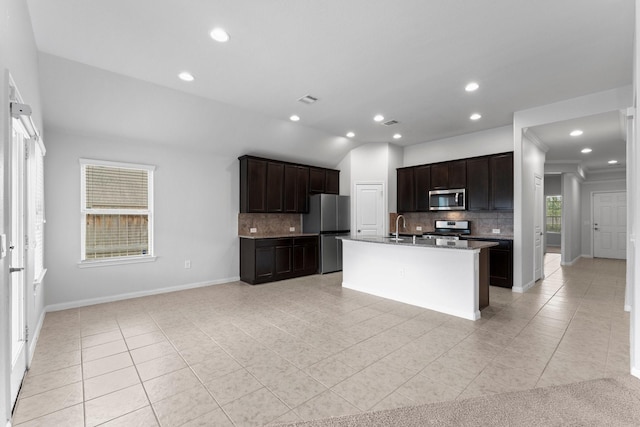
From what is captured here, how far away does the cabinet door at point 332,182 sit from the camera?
23.5 ft

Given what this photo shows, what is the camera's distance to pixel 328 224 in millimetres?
6637

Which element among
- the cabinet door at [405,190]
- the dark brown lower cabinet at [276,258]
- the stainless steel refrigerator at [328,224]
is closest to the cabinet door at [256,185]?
the dark brown lower cabinet at [276,258]

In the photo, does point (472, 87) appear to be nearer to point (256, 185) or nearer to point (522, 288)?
point (522, 288)

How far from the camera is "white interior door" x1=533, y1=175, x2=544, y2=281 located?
5.57 metres

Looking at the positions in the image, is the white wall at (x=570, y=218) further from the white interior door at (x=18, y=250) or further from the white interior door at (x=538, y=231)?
the white interior door at (x=18, y=250)

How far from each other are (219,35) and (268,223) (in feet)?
13.4

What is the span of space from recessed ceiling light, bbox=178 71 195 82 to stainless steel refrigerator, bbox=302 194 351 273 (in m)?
3.47

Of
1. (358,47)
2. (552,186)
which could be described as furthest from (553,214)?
(358,47)

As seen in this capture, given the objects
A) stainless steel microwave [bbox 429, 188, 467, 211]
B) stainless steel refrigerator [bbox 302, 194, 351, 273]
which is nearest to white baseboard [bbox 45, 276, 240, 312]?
stainless steel refrigerator [bbox 302, 194, 351, 273]

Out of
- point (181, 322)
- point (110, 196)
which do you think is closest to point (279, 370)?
point (181, 322)

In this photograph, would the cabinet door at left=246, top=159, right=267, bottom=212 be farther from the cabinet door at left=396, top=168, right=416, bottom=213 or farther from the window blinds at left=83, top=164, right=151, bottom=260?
the cabinet door at left=396, top=168, right=416, bottom=213

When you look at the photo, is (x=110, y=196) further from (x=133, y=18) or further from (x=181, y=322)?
(x=133, y=18)

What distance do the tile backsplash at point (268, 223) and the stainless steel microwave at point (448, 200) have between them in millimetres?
2939

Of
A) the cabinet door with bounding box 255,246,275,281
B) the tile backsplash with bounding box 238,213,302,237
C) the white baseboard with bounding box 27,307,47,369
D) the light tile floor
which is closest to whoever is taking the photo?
the light tile floor
